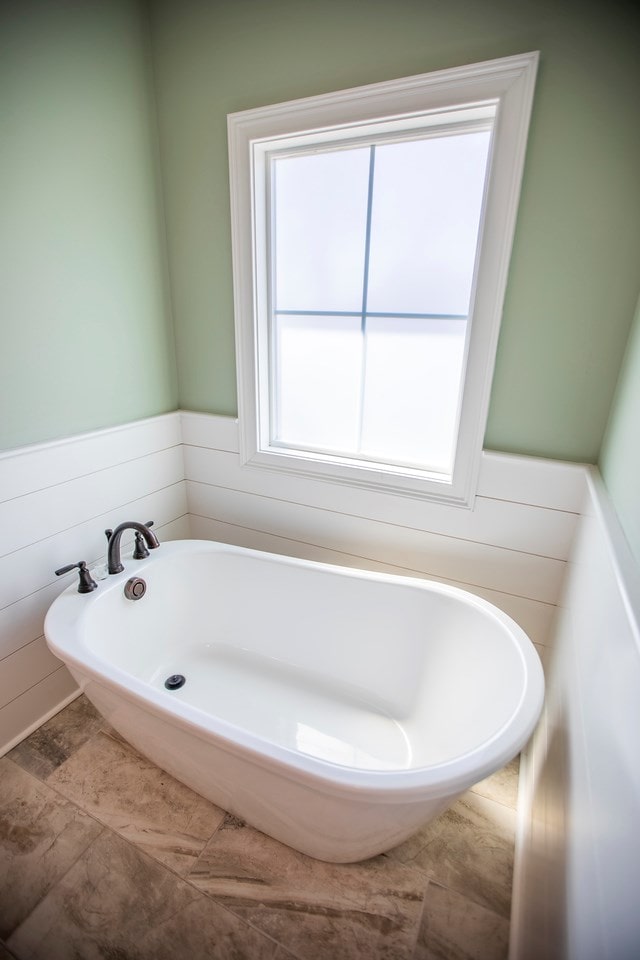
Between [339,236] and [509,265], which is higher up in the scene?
[339,236]

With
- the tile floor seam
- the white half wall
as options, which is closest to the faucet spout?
the tile floor seam

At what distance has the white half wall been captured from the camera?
544 millimetres

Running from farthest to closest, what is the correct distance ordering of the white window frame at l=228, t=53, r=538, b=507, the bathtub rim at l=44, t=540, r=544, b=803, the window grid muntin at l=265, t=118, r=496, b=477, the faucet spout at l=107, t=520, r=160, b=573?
the faucet spout at l=107, t=520, r=160, b=573 → the window grid muntin at l=265, t=118, r=496, b=477 → the white window frame at l=228, t=53, r=538, b=507 → the bathtub rim at l=44, t=540, r=544, b=803

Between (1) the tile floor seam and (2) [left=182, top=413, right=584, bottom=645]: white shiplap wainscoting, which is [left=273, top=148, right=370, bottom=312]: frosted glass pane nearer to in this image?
(2) [left=182, top=413, right=584, bottom=645]: white shiplap wainscoting

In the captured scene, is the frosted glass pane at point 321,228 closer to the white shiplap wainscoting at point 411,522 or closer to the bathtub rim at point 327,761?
the white shiplap wainscoting at point 411,522

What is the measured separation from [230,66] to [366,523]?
1625mm

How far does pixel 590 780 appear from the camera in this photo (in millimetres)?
724

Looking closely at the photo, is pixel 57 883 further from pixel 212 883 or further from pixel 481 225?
pixel 481 225

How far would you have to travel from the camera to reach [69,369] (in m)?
1.51

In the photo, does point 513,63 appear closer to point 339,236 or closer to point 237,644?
point 339,236

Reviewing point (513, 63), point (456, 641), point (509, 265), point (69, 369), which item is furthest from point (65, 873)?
point (513, 63)

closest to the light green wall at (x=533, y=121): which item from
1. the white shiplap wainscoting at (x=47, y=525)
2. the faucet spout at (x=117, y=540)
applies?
the white shiplap wainscoting at (x=47, y=525)

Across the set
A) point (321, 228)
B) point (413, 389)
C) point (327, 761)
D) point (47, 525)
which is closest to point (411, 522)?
point (413, 389)

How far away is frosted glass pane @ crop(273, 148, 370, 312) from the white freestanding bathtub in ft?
3.35
